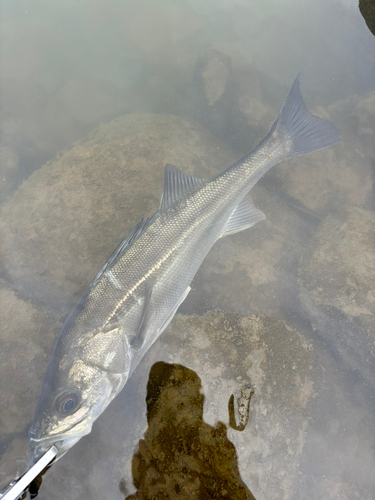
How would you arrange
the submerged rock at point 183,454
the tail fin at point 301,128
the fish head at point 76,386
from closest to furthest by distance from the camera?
1. the fish head at point 76,386
2. the submerged rock at point 183,454
3. the tail fin at point 301,128

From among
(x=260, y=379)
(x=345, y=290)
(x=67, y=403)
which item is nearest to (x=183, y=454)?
(x=260, y=379)

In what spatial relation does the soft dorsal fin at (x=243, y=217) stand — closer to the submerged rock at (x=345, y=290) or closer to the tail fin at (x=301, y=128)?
the tail fin at (x=301, y=128)

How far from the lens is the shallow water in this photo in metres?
2.29

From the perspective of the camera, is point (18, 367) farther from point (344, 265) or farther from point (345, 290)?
point (344, 265)

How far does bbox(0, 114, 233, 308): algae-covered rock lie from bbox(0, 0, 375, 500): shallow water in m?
0.02

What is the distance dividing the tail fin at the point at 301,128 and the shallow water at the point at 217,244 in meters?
0.69

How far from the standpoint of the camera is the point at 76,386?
202 cm

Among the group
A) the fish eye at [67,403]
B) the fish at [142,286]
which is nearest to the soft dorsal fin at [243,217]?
the fish at [142,286]

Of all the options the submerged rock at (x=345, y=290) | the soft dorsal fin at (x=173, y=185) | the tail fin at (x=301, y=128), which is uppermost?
the soft dorsal fin at (x=173, y=185)

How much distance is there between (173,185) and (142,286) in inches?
40.6

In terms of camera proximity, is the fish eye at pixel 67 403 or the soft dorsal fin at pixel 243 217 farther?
the soft dorsal fin at pixel 243 217

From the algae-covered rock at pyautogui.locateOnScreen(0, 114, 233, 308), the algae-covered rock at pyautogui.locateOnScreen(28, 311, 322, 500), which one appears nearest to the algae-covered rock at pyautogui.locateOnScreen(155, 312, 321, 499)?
the algae-covered rock at pyautogui.locateOnScreen(28, 311, 322, 500)

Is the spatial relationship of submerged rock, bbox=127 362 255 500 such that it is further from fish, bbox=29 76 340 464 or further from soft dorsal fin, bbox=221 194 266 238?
soft dorsal fin, bbox=221 194 266 238

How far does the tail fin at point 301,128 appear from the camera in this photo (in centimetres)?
291
